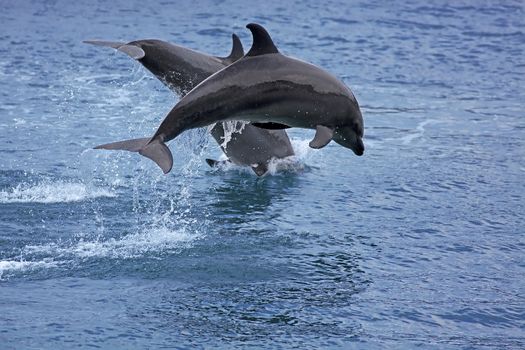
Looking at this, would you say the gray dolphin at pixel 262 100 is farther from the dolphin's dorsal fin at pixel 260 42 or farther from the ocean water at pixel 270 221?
the ocean water at pixel 270 221

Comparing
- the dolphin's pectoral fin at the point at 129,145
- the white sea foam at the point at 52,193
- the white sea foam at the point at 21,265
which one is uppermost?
the dolphin's pectoral fin at the point at 129,145

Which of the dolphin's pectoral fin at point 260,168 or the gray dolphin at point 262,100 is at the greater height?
the gray dolphin at point 262,100

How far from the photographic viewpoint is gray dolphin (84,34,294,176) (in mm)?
14142

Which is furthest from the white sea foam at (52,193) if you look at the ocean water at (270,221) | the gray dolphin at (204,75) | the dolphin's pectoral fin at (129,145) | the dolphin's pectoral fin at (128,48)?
the dolphin's pectoral fin at (129,145)

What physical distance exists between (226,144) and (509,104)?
806cm

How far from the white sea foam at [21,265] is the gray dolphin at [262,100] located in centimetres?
176

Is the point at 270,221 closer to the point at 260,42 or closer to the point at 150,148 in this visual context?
the point at 150,148

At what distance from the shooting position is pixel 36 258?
13.0 meters

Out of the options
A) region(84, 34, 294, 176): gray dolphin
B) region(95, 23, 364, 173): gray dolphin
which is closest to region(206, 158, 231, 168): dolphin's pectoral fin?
region(84, 34, 294, 176): gray dolphin

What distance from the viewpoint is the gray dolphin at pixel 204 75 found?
1414 centimetres

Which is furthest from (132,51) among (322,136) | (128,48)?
(322,136)

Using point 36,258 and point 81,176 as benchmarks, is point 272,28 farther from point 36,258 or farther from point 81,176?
point 36,258

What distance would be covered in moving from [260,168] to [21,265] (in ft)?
17.0

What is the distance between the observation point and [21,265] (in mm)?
12703
